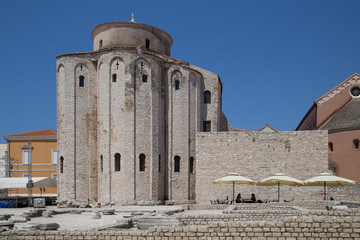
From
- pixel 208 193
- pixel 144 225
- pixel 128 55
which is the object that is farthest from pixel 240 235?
pixel 128 55

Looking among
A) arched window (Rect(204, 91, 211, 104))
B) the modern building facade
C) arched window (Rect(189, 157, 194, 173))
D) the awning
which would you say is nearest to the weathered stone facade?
arched window (Rect(189, 157, 194, 173))

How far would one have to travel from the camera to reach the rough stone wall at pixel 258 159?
28844 millimetres

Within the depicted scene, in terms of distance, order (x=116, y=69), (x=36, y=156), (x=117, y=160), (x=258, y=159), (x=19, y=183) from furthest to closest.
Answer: (x=36, y=156) < (x=19, y=183) < (x=116, y=69) < (x=117, y=160) < (x=258, y=159)

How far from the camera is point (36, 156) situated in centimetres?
4069

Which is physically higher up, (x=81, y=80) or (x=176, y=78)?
(x=176, y=78)

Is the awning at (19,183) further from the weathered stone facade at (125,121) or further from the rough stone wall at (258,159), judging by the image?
the rough stone wall at (258,159)

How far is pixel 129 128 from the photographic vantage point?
29422 millimetres

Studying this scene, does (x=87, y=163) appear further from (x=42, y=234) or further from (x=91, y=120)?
(x=42, y=234)

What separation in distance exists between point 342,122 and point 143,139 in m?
15.3

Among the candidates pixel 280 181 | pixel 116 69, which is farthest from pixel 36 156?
pixel 280 181

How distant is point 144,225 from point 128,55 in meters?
17.3

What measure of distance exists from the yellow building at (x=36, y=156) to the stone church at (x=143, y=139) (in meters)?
10.0

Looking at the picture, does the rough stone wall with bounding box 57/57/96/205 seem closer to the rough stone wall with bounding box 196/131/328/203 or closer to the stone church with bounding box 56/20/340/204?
the stone church with bounding box 56/20/340/204

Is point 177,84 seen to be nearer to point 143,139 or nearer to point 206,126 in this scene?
point 206,126
